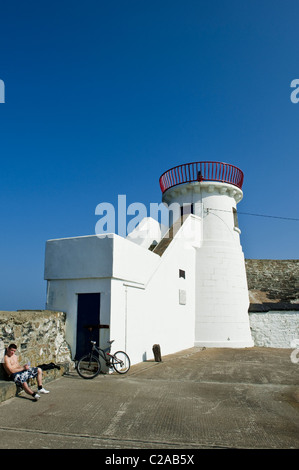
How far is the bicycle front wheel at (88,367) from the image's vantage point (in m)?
8.10

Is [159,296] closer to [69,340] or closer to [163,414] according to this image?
[69,340]

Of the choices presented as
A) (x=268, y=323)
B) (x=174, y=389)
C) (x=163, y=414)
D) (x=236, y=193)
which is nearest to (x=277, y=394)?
(x=174, y=389)

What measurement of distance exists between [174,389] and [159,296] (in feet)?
16.6

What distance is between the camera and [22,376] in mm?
6457

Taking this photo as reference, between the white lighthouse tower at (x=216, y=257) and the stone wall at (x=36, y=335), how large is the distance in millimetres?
7302

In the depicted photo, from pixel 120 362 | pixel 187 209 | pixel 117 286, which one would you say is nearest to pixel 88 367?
pixel 120 362

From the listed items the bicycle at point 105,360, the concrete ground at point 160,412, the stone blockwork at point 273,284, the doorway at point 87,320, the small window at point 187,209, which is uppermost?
the small window at point 187,209

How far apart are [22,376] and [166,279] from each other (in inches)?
273

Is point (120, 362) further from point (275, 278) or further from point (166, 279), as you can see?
point (275, 278)

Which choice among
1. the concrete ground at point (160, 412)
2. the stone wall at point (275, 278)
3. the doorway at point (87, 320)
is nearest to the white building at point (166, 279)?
the doorway at point (87, 320)

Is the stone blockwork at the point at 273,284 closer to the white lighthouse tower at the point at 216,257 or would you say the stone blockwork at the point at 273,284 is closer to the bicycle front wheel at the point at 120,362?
the white lighthouse tower at the point at 216,257

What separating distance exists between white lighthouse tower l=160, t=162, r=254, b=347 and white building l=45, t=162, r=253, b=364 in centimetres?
4

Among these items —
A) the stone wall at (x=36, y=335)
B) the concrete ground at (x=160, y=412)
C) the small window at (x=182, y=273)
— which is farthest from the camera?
the small window at (x=182, y=273)

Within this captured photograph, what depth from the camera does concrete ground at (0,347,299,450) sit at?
14.4 ft
